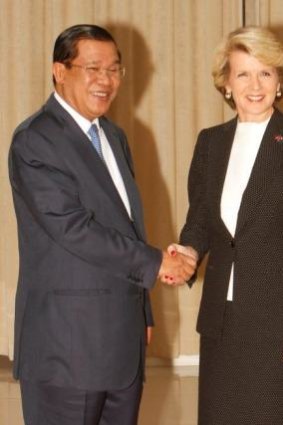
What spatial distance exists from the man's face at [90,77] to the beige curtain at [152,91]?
2.66 m

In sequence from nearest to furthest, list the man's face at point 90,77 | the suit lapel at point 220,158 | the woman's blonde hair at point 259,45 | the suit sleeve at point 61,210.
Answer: the suit sleeve at point 61,210, the man's face at point 90,77, the woman's blonde hair at point 259,45, the suit lapel at point 220,158

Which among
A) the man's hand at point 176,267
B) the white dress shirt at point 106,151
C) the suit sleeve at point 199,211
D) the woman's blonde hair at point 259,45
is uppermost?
the woman's blonde hair at point 259,45

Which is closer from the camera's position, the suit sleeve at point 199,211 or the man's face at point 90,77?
the man's face at point 90,77

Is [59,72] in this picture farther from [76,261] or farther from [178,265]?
[178,265]

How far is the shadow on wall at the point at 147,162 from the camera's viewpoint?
5684mm

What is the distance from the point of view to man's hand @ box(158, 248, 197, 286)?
305 centimetres

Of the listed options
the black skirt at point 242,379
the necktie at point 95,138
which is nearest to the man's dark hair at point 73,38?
the necktie at point 95,138

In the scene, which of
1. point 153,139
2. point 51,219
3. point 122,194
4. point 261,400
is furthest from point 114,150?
point 153,139

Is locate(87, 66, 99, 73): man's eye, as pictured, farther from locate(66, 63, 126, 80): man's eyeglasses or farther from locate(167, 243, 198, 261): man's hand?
locate(167, 243, 198, 261): man's hand

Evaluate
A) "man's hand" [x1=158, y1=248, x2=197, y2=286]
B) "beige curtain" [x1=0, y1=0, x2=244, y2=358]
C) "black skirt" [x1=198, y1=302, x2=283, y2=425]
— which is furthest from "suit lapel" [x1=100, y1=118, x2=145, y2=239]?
"beige curtain" [x1=0, y1=0, x2=244, y2=358]

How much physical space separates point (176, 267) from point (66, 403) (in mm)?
580

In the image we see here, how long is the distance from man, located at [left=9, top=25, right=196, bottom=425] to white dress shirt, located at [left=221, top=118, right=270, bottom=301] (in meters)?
0.29

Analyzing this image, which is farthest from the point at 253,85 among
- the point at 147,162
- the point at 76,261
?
the point at 147,162

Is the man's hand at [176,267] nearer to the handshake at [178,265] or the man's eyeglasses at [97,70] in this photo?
the handshake at [178,265]
